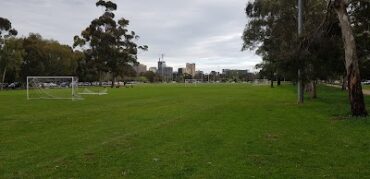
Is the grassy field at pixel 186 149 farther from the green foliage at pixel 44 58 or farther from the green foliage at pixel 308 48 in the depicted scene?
the green foliage at pixel 44 58

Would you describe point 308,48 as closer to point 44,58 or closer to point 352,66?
point 352,66

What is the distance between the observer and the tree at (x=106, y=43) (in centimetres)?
9756

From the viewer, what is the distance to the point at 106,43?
97688 millimetres

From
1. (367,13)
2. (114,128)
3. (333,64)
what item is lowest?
(114,128)

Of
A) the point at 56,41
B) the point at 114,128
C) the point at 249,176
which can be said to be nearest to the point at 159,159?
the point at 249,176

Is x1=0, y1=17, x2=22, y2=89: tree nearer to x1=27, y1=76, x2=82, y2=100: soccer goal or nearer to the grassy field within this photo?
x1=27, y1=76, x2=82, y2=100: soccer goal

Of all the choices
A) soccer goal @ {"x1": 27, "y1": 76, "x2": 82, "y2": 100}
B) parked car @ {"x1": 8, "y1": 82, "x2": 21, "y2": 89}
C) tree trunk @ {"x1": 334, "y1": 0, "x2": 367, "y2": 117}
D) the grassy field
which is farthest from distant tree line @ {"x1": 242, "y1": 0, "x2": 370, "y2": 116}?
parked car @ {"x1": 8, "y1": 82, "x2": 21, "y2": 89}

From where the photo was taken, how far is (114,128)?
644 inches

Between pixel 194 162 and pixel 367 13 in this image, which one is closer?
pixel 194 162

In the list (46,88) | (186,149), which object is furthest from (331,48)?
(46,88)

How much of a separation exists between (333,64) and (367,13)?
339 centimetres

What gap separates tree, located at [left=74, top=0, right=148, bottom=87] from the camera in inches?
3841

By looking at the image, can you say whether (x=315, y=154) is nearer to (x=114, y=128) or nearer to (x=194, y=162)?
(x=194, y=162)

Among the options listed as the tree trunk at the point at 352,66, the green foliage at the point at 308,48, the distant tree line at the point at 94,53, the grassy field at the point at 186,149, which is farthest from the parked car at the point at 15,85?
the tree trunk at the point at 352,66
